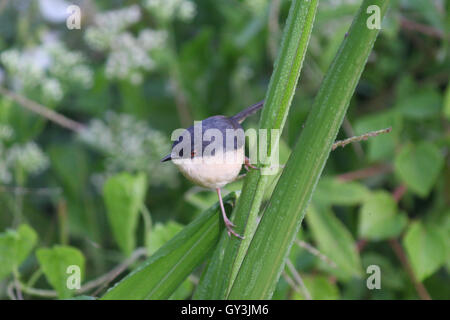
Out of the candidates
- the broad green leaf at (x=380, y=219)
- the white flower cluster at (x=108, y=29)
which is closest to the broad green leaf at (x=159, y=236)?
the broad green leaf at (x=380, y=219)

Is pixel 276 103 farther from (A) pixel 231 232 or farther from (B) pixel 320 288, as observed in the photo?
(B) pixel 320 288

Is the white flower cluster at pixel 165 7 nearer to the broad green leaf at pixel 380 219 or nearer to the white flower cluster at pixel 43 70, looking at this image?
the white flower cluster at pixel 43 70

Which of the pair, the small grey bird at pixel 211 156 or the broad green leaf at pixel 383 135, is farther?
the broad green leaf at pixel 383 135

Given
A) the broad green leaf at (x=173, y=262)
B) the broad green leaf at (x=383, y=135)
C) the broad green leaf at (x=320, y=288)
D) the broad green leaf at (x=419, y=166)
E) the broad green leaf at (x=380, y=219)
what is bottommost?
the broad green leaf at (x=320, y=288)

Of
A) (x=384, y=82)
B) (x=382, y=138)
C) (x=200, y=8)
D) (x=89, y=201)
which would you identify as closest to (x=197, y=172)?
(x=382, y=138)

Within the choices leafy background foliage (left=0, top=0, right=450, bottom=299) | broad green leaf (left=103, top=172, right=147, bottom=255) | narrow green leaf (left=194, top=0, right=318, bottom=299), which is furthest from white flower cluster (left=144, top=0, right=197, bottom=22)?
narrow green leaf (left=194, top=0, right=318, bottom=299)
